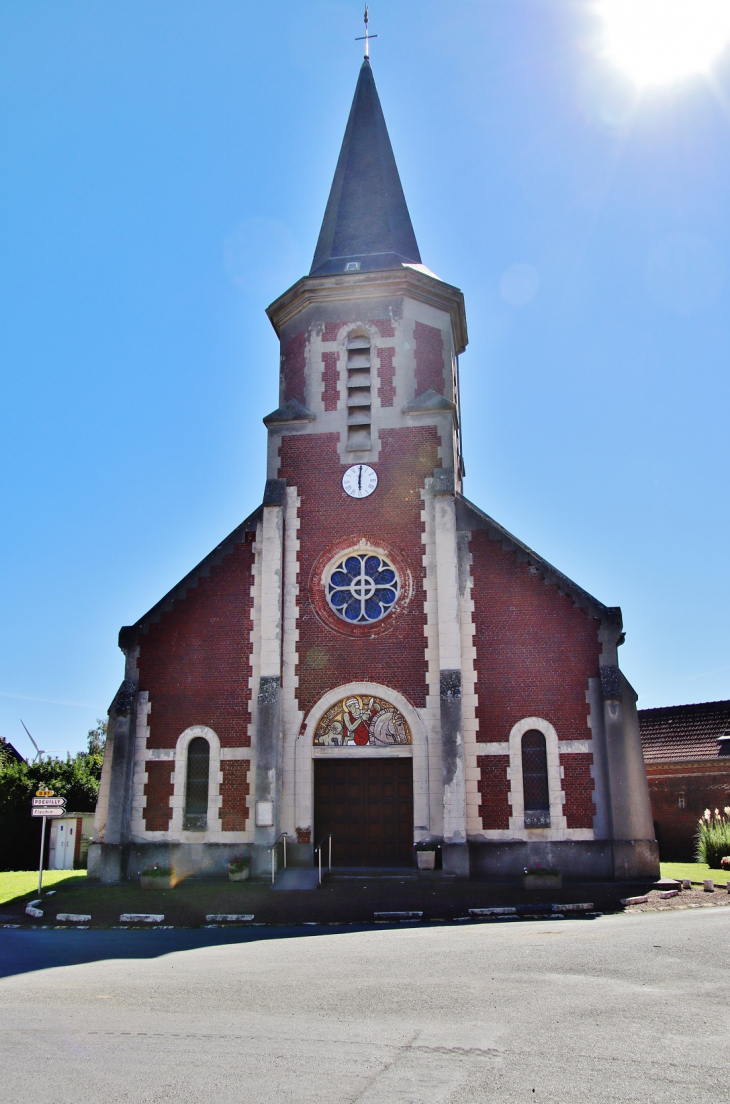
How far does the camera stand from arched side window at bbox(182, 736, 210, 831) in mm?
19375

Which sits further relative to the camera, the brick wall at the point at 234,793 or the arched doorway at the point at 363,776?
the brick wall at the point at 234,793

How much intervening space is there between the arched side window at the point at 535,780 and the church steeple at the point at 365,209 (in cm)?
1194

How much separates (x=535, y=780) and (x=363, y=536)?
6.59 m

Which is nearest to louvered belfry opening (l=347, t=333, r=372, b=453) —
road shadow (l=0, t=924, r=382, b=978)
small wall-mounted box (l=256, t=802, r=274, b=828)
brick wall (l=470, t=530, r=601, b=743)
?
brick wall (l=470, t=530, r=601, b=743)

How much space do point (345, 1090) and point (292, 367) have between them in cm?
1901

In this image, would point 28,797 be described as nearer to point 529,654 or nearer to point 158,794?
point 158,794

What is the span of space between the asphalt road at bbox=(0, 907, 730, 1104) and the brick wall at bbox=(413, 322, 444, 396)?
44.9 ft

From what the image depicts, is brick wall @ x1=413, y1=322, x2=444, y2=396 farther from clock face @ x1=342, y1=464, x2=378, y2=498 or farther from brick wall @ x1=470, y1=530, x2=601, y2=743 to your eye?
brick wall @ x1=470, y1=530, x2=601, y2=743

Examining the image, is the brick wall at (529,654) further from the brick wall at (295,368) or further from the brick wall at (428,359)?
the brick wall at (295,368)

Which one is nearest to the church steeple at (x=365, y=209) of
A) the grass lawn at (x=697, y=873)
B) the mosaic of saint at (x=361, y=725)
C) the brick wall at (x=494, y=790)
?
the mosaic of saint at (x=361, y=725)

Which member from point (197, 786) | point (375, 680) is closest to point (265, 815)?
point (197, 786)

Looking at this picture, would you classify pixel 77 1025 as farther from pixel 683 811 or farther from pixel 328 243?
pixel 683 811

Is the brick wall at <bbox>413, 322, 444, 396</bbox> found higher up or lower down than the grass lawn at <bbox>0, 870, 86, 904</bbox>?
higher up

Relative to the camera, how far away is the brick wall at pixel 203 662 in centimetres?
1975
